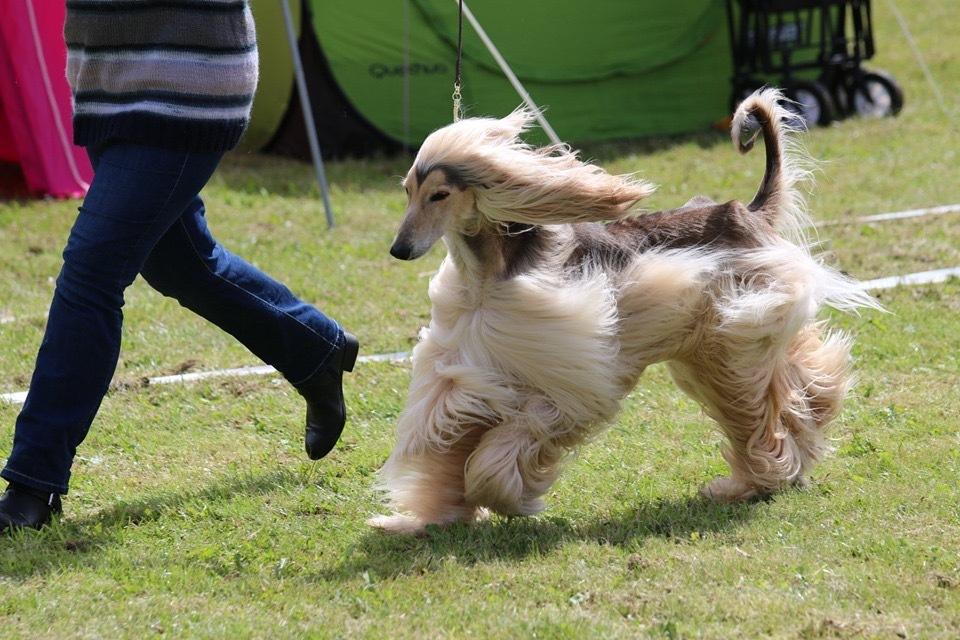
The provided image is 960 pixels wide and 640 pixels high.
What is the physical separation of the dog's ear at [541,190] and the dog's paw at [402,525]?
32.0 inches

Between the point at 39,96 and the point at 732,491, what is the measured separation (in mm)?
5522

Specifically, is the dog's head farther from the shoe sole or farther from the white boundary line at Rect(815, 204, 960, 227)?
the white boundary line at Rect(815, 204, 960, 227)

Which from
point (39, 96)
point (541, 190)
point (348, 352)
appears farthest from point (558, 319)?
point (39, 96)

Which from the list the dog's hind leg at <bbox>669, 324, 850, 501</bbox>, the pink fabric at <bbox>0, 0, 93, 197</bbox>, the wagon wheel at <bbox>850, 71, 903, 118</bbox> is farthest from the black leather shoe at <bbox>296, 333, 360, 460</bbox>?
the wagon wheel at <bbox>850, 71, 903, 118</bbox>

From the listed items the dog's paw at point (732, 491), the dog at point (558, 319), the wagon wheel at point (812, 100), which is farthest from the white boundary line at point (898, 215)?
the dog's paw at point (732, 491)

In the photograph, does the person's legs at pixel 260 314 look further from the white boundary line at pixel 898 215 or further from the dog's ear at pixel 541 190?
the white boundary line at pixel 898 215

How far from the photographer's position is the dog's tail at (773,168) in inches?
145

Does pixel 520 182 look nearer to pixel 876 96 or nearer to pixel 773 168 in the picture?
pixel 773 168

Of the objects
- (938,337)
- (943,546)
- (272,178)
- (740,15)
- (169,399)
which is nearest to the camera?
(943,546)

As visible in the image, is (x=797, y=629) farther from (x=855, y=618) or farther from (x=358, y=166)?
(x=358, y=166)

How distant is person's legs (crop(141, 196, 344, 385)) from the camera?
351 centimetres

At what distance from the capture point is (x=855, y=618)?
8.80 feet

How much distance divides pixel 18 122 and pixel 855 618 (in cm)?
641

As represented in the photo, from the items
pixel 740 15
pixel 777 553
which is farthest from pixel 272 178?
pixel 777 553
